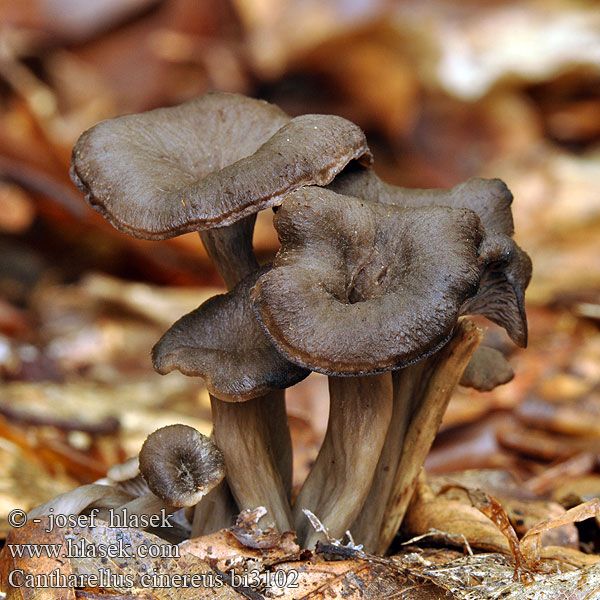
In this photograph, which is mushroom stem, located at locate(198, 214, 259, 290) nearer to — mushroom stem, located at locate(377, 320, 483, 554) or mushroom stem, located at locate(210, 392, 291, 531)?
mushroom stem, located at locate(210, 392, 291, 531)

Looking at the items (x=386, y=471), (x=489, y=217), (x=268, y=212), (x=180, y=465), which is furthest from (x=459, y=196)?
(x=268, y=212)

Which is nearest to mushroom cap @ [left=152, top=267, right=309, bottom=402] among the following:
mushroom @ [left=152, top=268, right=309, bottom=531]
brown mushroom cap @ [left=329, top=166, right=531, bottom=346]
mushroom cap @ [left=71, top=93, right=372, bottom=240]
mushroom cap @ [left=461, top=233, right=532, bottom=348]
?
mushroom @ [left=152, top=268, right=309, bottom=531]

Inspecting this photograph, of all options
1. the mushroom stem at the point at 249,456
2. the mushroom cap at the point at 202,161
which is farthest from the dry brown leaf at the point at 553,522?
the mushroom cap at the point at 202,161

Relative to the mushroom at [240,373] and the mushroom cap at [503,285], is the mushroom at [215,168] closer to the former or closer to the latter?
the mushroom at [240,373]

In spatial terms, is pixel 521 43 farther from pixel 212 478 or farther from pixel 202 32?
pixel 212 478

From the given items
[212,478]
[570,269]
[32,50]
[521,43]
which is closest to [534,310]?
[570,269]

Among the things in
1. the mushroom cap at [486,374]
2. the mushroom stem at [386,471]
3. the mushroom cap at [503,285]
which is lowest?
the mushroom stem at [386,471]

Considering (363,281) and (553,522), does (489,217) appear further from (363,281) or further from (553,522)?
(553,522)
